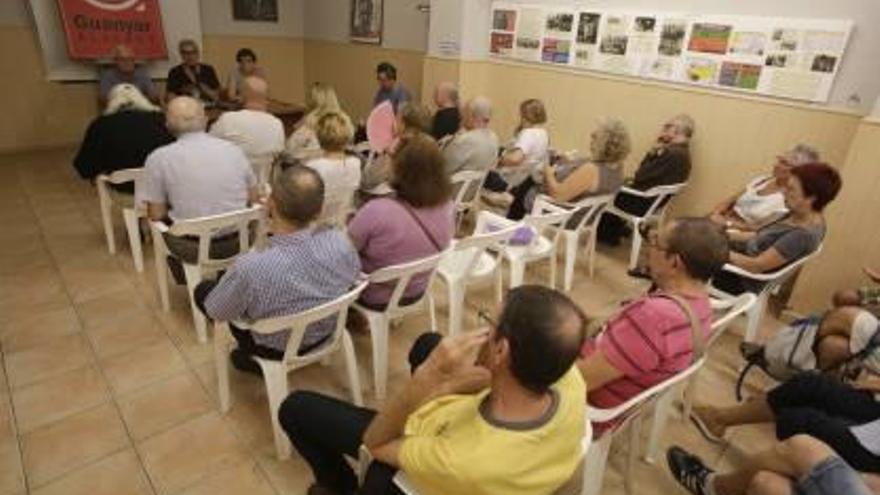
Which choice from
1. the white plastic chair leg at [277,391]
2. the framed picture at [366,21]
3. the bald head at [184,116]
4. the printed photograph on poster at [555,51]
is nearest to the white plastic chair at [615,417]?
the white plastic chair leg at [277,391]

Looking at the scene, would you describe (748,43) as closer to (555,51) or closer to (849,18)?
(849,18)

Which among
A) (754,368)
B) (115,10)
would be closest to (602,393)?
(754,368)

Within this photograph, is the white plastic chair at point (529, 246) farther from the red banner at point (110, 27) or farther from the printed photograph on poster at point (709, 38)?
the red banner at point (110, 27)

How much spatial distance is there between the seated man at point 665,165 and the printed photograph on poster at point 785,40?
2.08 ft

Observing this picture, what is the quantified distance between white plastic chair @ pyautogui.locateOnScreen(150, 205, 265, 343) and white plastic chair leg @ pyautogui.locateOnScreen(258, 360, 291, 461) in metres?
0.73

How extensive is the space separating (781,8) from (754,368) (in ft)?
7.24

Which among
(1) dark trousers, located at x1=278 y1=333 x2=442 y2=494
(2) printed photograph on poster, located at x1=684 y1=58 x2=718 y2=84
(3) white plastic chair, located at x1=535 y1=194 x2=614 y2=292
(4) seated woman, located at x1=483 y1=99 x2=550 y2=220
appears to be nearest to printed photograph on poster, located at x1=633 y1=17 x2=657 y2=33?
(2) printed photograph on poster, located at x1=684 y1=58 x2=718 y2=84

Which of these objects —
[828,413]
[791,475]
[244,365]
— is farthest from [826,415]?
[244,365]

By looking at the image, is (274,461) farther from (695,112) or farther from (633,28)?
(633,28)

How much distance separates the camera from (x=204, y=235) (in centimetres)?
223

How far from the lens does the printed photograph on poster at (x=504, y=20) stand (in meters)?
4.71

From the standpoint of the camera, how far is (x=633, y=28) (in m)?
3.86

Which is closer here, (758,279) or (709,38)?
(758,279)

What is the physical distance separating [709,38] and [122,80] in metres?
5.13
